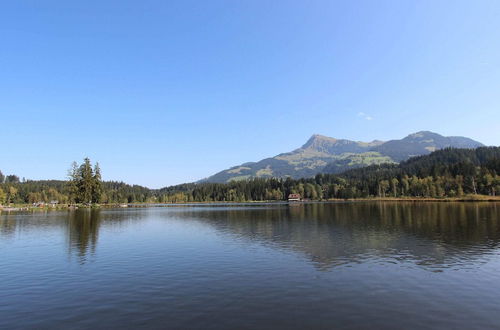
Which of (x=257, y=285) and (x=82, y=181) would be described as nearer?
(x=257, y=285)

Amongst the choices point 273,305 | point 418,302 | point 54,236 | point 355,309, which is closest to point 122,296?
point 273,305

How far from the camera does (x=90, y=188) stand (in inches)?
7530

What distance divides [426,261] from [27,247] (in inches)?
2363

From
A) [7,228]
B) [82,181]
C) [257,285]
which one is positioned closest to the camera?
[257,285]

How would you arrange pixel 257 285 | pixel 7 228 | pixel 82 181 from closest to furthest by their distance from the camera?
pixel 257 285 < pixel 7 228 < pixel 82 181

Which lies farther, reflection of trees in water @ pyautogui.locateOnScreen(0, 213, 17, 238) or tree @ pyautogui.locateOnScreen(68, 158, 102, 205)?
tree @ pyautogui.locateOnScreen(68, 158, 102, 205)

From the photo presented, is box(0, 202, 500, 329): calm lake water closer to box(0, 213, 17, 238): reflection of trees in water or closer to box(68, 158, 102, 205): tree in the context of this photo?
box(0, 213, 17, 238): reflection of trees in water

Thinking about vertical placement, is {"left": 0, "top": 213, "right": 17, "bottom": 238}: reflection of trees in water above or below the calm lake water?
above

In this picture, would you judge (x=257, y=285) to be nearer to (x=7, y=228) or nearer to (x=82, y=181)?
(x=7, y=228)

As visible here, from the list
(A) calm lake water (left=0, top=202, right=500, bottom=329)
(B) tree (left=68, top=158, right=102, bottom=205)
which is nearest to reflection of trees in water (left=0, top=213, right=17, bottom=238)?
(A) calm lake water (left=0, top=202, right=500, bottom=329)

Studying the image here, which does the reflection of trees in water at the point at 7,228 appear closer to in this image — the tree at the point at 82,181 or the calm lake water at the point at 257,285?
the calm lake water at the point at 257,285

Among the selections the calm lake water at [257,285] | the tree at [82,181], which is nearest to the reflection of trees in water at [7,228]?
the calm lake water at [257,285]

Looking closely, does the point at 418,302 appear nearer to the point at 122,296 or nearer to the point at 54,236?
the point at 122,296

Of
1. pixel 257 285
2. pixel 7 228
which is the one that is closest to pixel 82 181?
pixel 7 228
